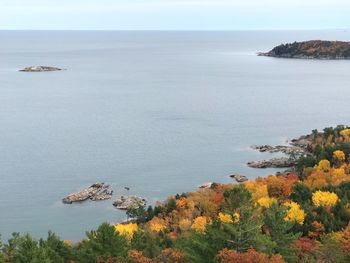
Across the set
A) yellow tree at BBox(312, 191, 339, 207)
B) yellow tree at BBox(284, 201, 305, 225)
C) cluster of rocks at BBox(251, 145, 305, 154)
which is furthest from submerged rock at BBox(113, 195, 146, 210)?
cluster of rocks at BBox(251, 145, 305, 154)

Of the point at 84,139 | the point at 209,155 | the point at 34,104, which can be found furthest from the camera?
the point at 34,104

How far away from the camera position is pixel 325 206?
5309 cm

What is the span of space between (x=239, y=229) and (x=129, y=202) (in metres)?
41.7

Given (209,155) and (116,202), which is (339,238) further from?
(209,155)

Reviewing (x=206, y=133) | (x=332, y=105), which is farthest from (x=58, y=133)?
(x=332, y=105)

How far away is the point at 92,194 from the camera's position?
7169 centimetres

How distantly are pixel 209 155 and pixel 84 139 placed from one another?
27.1 m

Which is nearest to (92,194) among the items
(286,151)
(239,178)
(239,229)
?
(239,178)

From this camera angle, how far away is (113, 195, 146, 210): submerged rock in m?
67.1

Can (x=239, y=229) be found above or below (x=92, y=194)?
above

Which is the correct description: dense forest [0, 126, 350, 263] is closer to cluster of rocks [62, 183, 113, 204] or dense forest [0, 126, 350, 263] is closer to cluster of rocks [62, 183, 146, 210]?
cluster of rocks [62, 183, 146, 210]

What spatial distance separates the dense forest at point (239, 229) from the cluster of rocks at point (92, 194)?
31.0 ft

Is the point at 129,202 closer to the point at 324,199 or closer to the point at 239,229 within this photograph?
Answer: the point at 324,199

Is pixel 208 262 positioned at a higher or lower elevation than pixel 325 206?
higher
